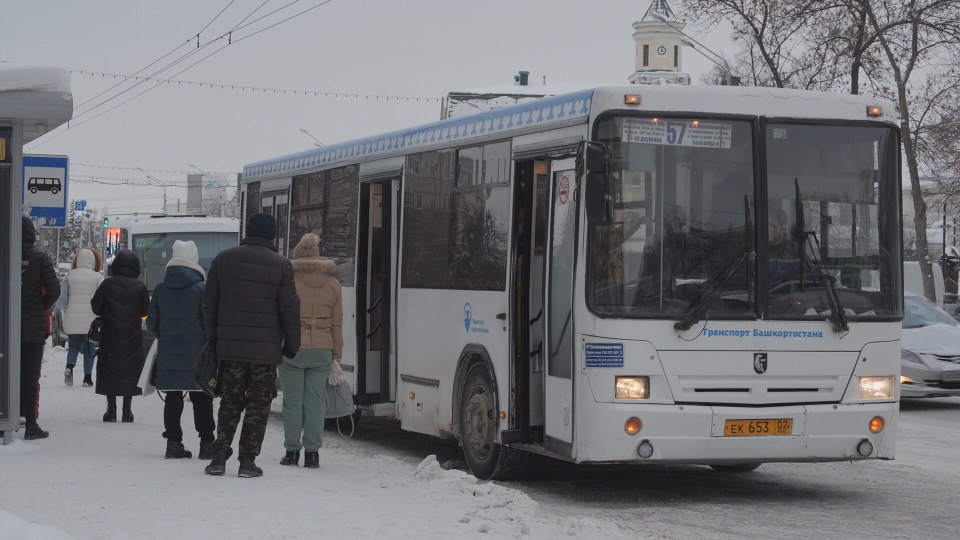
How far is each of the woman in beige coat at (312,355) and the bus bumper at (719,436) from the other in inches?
93.4

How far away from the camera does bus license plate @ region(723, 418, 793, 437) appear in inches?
408

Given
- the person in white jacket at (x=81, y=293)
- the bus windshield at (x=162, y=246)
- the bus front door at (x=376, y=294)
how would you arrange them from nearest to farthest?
the bus front door at (x=376, y=294) < the person in white jacket at (x=81, y=293) < the bus windshield at (x=162, y=246)

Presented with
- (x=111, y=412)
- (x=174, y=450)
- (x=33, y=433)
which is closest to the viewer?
(x=174, y=450)

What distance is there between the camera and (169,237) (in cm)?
2866

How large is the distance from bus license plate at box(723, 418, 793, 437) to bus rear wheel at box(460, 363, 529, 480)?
1982mm

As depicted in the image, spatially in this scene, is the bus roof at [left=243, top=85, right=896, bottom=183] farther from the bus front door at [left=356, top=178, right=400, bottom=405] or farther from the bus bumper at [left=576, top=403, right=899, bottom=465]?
the bus front door at [left=356, top=178, right=400, bottom=405]

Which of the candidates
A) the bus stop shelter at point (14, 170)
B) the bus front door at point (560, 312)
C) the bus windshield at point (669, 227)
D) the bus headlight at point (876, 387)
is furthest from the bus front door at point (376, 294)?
the bus headlight at point (876, 387)

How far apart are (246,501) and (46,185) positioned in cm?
1154

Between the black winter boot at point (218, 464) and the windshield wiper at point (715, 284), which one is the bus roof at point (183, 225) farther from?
the windshield wiper at point (715, 284)

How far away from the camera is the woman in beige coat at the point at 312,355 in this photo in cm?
1176

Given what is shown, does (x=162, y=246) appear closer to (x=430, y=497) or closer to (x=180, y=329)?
(x=180, y=329)

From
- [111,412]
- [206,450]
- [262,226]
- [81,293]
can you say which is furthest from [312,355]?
[81,293]

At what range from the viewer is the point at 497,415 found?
1162 centimetres

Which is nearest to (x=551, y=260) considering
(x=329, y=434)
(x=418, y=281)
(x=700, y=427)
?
(x=700, y=427)
